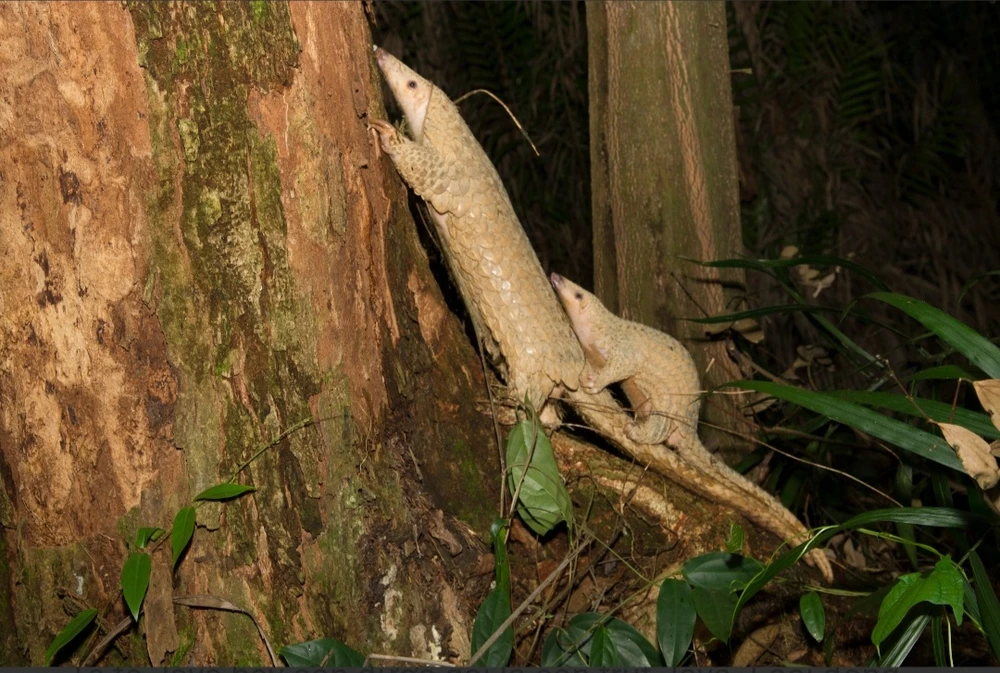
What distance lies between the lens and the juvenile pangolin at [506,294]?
291 centimetres

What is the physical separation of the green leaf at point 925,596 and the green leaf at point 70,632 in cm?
168

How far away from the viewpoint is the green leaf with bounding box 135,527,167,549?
2064 millimetres

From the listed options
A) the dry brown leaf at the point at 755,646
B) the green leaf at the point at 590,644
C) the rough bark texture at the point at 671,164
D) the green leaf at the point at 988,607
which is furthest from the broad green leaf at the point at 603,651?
the rough bark texture at the point at 671,164

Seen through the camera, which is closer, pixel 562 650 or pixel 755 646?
pixel 562 650

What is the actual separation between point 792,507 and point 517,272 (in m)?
1.47

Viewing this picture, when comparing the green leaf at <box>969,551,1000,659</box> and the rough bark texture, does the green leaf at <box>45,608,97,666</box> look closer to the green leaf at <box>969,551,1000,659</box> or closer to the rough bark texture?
the green leaf at <box>969,551,1000,659</box>

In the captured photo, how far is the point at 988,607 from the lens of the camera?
212cm

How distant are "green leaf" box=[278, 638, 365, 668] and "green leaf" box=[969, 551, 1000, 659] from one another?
4.64ft

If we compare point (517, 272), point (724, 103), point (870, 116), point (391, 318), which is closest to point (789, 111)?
point (870, 116)

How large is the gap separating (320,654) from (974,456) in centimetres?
145

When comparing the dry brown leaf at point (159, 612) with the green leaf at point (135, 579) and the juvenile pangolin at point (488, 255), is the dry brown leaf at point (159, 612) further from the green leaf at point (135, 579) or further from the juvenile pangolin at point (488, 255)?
the juvenile pangolin at point (488, 255)

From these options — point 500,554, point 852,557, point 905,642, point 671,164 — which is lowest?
point 852,557

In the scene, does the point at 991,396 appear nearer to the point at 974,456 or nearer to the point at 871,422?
the point at 974,456

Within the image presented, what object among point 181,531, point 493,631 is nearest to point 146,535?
point 181,531
